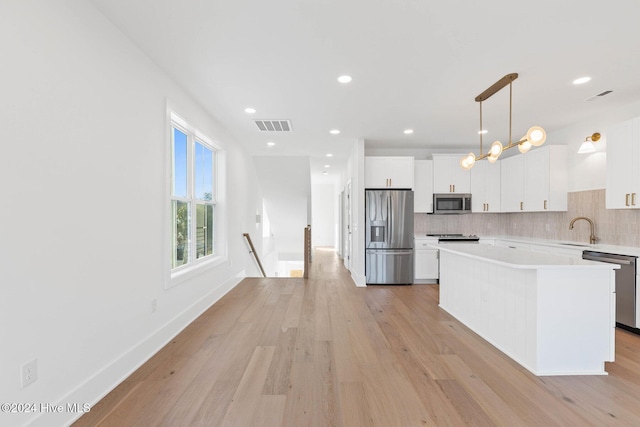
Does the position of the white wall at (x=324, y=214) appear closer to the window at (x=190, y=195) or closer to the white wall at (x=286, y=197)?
the white wall at (x=286, y=197)

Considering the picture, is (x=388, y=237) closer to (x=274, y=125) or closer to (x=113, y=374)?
(x=274, y=125)

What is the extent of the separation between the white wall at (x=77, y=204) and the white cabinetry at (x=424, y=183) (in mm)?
4417

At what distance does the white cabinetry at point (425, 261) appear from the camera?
561cm

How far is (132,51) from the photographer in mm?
2457

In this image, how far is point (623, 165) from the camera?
347 centimetres

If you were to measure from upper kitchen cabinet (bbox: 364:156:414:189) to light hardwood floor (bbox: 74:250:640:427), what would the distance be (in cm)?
271

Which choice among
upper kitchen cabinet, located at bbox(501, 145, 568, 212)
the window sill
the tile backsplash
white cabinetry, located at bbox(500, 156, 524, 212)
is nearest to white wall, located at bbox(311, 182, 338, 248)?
the tile backsplash

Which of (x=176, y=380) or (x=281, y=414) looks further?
(x=176, y=380)

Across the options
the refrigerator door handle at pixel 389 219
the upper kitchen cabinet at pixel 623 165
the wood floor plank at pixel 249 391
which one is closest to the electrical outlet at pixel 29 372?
the wood floor plank at pixel 249 391

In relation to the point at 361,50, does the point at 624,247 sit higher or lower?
lower

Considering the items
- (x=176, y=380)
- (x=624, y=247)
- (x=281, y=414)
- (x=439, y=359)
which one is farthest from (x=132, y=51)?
(x=624, y=247)

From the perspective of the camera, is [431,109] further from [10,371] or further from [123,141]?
[10,371]

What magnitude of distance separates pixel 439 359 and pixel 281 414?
149cm

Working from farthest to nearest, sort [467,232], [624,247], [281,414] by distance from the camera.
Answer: [467,232], [624,247], [281,414]
